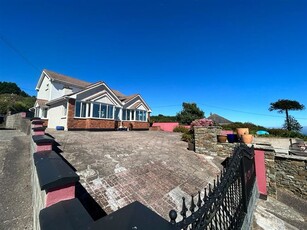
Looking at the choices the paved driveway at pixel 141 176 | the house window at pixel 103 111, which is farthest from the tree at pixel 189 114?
the paved driveway at pixel 141 176

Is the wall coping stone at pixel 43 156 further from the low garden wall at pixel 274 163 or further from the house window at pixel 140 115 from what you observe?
the house window at pixel 140 115

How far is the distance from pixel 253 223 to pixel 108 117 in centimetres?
1580

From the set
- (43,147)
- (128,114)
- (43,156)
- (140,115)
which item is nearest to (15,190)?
(43,147)

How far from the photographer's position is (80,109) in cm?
1513

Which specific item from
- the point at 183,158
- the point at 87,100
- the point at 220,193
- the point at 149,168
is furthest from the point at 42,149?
the point at 87,100

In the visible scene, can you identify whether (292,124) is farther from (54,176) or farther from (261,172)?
(54,176)

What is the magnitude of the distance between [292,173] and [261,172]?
2486 mm

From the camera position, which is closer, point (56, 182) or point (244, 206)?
point (56, 182)

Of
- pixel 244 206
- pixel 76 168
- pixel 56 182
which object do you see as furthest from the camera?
pixel 76 168

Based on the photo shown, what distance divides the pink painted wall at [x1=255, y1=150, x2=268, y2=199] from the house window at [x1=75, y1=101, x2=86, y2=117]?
14.5 metres

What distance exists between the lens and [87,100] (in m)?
15.4

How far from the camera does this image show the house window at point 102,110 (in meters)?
16.3

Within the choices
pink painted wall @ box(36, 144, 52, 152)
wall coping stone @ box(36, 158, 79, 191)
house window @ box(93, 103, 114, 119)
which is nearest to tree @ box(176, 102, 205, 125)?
house window @ box(93, 103, 114, 119)

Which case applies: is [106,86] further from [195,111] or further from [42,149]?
[195,111]
